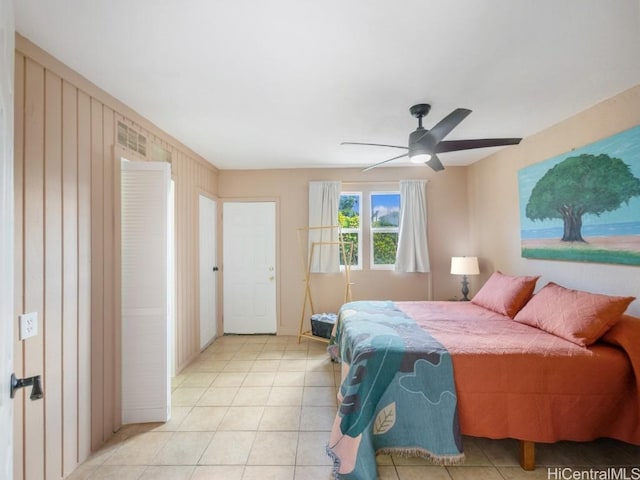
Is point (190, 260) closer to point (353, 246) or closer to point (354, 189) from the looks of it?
point (353, 246)

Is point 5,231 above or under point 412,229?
under

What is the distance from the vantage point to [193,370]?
3.19 meters

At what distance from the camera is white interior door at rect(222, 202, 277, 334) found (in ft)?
14.3

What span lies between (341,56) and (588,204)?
94.5 inches

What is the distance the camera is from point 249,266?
4.38m

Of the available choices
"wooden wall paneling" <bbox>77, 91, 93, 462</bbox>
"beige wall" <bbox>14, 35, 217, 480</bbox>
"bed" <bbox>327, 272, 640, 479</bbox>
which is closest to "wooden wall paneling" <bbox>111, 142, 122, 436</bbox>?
"beige wall" <bbox>14, 35, 217, 480</bbox>

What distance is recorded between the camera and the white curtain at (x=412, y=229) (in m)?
4.14

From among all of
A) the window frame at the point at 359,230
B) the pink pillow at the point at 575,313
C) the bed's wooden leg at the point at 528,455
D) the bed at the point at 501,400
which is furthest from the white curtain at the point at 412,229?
the bed's wooden leg at the point at 528,455

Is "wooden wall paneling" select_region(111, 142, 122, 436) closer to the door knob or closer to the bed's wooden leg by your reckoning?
the door knob

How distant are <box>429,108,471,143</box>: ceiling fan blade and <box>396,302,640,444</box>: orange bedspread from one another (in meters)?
1.51

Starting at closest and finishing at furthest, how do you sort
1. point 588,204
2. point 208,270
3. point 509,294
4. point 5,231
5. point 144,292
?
point 5,231
point 144,292
point 588,204
point 509,294
point 208,270

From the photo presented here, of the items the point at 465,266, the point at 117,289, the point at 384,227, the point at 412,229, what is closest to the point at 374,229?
the point at 384,227

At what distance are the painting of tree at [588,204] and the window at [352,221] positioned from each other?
6.86ft

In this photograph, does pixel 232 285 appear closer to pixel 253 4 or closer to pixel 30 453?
pixel 30 453
